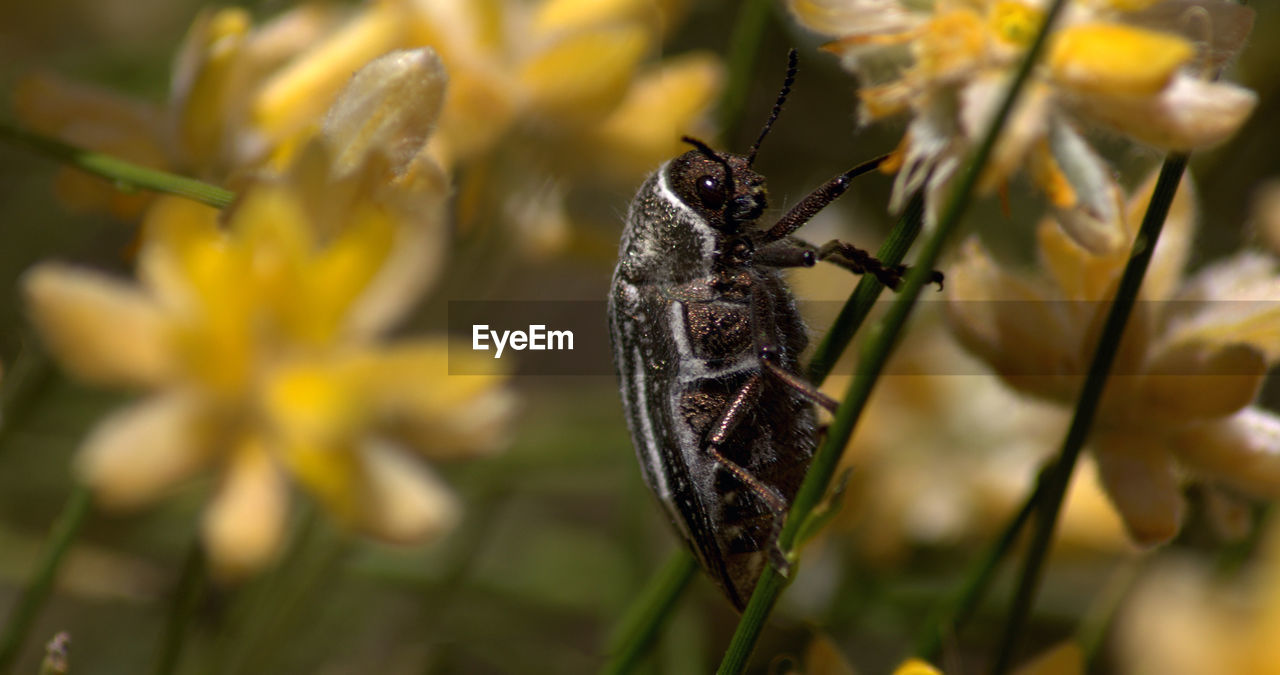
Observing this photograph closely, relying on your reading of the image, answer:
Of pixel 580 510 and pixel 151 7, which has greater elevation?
pixel 151 7

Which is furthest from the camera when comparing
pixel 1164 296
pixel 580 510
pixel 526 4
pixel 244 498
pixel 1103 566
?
pixel 580 510

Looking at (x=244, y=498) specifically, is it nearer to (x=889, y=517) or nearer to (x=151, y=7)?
(x=889, y=517)

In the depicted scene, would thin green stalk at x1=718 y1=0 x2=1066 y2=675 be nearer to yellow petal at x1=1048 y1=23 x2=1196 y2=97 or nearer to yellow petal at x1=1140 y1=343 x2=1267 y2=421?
yellow petal at x1=1048 y1=23 x2=1196 y2=97

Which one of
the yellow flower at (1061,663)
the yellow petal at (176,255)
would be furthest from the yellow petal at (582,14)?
the yellow flower at (1061,663)

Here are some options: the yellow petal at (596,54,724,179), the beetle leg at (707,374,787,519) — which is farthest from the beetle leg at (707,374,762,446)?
the yellow petal at (596,54,724,179)

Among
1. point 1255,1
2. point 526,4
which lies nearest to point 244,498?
point 526,4

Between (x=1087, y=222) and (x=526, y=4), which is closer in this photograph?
(x=1087, y=222)

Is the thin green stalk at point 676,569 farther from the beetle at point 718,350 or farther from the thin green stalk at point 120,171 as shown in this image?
the thin green stalk at point 120,171
